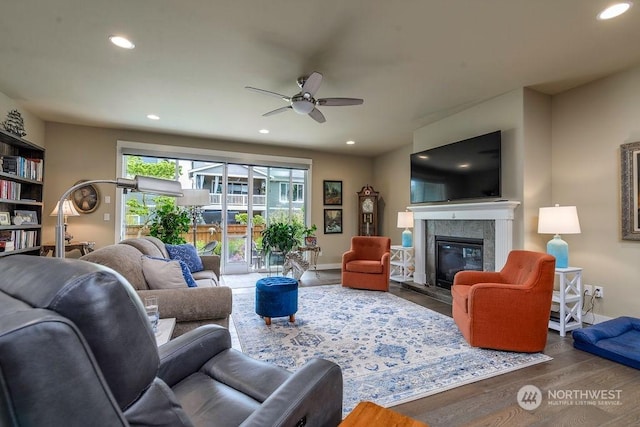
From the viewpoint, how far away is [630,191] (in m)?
3.05

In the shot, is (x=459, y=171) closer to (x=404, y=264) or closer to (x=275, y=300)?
(x=404, y=264)

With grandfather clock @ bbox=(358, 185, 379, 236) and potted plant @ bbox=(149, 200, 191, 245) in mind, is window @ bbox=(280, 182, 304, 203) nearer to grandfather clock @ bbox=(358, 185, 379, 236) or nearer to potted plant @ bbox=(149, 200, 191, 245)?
grandfather clock @ bbox=(358, 185, 379, 236)

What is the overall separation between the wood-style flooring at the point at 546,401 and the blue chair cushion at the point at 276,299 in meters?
1.60

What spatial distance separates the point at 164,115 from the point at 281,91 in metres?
1.98

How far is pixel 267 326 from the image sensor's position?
10.6 ft

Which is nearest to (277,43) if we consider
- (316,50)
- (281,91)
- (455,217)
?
(316,50)

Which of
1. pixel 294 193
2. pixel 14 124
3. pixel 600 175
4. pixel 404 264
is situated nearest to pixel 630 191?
pixel 600 175

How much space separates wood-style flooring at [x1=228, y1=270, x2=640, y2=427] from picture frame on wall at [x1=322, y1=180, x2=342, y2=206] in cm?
493

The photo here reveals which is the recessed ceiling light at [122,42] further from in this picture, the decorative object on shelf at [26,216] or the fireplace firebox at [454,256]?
the fireplace firebox at [454,256]

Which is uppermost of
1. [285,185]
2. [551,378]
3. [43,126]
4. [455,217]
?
[43,126]

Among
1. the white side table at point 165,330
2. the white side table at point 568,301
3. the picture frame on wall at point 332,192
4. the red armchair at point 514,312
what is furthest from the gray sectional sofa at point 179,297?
the picture frame on wall at point 332,192

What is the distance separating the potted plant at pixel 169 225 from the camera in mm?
5086

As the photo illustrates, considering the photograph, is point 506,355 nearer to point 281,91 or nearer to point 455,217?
point 455,217

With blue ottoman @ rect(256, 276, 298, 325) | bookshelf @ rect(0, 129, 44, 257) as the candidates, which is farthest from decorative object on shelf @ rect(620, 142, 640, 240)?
bookshelf @ rect(0, 129, 44, 257)
